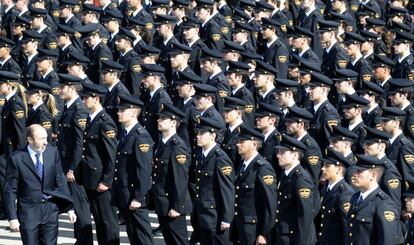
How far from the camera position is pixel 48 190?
568 inches

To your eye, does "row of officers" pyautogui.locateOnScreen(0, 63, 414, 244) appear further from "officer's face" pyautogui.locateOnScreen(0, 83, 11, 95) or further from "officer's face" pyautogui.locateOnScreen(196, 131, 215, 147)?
"officer's face" pyautogui.locateOnScreen(0, 83, 11, 95)

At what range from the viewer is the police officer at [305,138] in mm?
15388

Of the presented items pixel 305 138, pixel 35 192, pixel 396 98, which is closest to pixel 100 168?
pixel 35 192

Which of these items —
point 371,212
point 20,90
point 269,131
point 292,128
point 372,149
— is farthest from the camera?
point 20,90

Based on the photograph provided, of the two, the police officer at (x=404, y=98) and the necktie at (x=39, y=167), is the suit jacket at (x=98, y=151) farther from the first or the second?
the police officer at (x=404, y=98)

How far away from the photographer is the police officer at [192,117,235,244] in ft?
48.4

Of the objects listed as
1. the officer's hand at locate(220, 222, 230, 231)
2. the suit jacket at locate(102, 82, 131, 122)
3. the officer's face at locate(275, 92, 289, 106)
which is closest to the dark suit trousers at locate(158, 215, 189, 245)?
the officer's hand at locate(220, 222, 230, 231)

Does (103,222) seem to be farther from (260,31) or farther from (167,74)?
(260,31)

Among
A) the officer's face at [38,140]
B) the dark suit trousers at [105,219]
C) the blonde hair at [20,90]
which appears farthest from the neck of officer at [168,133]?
the blonde hair at [20,90]

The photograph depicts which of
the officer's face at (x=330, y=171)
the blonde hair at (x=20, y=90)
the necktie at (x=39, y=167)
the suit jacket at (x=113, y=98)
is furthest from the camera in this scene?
the suit jacket at (x=113, y=98)

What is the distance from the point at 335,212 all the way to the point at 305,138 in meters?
2.06

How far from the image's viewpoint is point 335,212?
44.7ft

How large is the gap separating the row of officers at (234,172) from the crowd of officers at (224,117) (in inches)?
0.7

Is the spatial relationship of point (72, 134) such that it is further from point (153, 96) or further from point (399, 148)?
point (399, 148)
